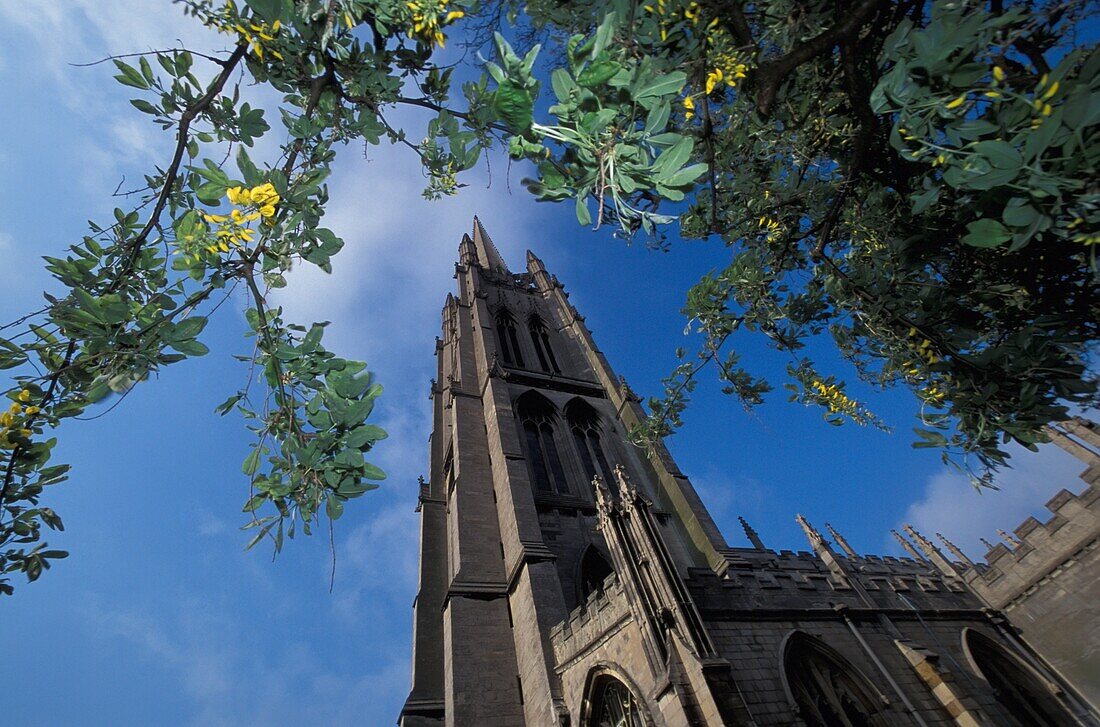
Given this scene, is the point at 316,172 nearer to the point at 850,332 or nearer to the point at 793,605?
the point at 850,332

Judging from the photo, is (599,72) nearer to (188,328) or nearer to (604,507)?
(188,328)

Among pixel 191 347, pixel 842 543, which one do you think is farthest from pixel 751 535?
pixel 191 347

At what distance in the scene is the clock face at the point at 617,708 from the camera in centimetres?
827

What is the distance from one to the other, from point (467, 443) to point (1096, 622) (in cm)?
1778

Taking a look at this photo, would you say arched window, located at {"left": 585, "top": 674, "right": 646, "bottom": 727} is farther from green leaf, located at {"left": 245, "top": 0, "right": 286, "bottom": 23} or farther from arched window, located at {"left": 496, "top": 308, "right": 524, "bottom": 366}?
arched window, located at {"left": 496, "top": 308, "right": 524, "bottom": 366}

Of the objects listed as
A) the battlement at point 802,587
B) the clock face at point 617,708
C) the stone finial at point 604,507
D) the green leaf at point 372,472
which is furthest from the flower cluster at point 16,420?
the battlement at point 802,587

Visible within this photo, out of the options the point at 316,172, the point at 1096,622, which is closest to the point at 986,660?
the point at 1096,622

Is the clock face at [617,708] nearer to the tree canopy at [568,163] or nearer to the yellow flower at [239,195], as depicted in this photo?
the tree canopy at [568,163]

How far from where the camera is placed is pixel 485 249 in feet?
135

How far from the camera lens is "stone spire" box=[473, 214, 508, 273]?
39.4 metres

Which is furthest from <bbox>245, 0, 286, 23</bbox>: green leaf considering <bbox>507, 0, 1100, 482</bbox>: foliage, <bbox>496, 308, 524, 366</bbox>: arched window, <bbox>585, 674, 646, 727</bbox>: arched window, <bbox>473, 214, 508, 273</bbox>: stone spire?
<bbox>473, 214, 508, 273</bbox>: stone spire

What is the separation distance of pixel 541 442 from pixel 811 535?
32.0 feet

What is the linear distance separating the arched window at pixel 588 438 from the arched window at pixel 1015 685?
1033 cm

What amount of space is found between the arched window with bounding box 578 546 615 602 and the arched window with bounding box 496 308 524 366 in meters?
11.2
